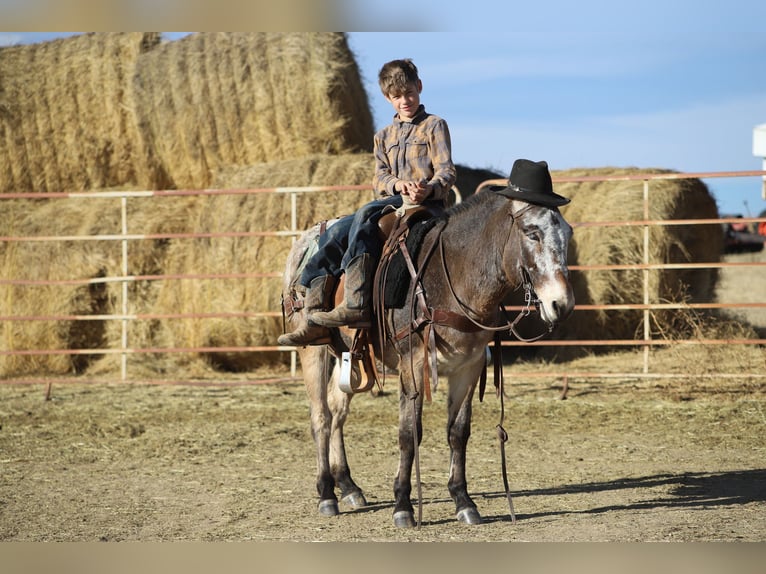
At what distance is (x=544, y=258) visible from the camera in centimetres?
363

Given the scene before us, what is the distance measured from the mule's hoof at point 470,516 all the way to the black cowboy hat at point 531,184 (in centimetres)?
145

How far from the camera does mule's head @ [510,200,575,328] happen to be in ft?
11.7

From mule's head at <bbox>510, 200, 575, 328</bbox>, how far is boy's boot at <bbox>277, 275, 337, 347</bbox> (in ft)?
3.56

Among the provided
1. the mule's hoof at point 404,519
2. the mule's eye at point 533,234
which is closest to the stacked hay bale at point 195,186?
the mule's hoof at point 404,519

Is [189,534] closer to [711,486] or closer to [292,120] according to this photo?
[711,486]

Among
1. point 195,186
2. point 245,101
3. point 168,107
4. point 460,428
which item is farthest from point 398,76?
point 168,107

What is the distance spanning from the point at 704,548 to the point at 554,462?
2.32 m

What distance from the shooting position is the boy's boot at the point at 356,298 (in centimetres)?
418

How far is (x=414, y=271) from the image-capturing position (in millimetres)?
4086

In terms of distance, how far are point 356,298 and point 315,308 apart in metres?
0.37

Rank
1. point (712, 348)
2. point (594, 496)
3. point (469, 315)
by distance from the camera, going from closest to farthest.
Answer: point (469, 315) < point (594, 496) < point (712, 348)

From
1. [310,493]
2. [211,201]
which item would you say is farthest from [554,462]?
[211,201]

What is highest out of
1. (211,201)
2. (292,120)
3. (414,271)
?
(292,120)

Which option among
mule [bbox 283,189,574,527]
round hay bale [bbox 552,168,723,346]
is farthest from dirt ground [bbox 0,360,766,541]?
round hay bale [bbox 552,168,723,346]
